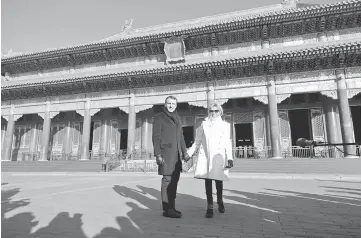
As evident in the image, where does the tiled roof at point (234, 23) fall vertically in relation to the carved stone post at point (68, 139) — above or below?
above

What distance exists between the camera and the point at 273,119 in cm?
1101

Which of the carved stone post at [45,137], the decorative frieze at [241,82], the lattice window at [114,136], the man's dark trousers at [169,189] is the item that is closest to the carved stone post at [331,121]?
the decorative frieze at [241,82]

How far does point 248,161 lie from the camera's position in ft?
32.6

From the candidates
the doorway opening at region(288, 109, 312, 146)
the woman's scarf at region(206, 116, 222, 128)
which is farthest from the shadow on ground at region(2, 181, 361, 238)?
the doorway opening at region(288, 109, 312, 146)

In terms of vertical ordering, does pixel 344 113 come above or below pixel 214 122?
above

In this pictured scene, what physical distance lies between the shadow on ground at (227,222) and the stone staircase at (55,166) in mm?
8226

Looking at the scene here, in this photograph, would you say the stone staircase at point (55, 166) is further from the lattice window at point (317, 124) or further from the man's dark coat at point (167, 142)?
the lattice window at point (317, 124)

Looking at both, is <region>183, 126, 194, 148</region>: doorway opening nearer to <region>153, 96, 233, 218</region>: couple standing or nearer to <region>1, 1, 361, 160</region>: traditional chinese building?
<region>1, 1, 361, 160</region>: traditional chinese building

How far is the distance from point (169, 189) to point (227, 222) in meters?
0.81

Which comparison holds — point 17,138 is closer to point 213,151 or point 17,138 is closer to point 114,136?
point 114,136

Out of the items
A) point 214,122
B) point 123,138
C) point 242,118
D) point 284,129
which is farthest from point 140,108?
point 214,122

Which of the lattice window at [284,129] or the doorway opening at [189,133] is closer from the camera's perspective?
the lattice window at [284,129]

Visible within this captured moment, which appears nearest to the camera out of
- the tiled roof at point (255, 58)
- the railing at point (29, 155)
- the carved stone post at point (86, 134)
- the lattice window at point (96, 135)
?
the tiled roof at point (255, 58)

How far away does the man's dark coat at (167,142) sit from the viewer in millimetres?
2973
